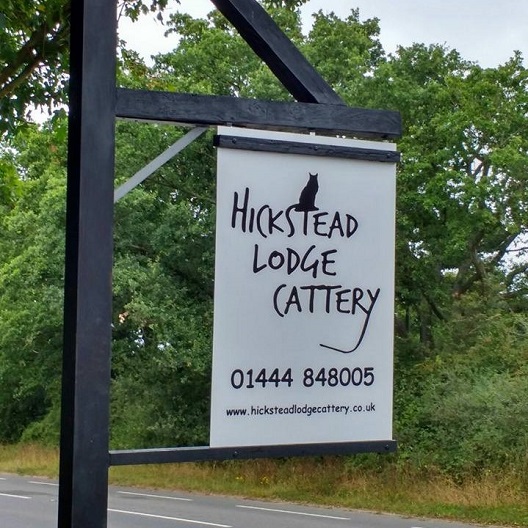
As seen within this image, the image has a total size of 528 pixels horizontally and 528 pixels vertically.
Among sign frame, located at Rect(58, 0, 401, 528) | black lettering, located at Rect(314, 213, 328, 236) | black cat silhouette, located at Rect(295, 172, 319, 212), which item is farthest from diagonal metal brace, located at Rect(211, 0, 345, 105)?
black lettering, located at Rect(314, 213, 328, 236)

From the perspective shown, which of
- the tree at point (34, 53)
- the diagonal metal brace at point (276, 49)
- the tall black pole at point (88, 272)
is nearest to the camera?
the tall black pole at point (88, 272)

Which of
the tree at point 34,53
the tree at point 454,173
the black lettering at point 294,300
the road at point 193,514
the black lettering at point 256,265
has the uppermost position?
the tree at point 454,173

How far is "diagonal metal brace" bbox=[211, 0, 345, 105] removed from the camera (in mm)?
3619

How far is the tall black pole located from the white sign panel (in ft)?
1.26

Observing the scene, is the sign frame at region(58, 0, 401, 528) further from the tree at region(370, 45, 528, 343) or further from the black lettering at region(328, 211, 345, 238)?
the tree at region(370, 45, 528, 343)

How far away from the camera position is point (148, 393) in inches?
1006

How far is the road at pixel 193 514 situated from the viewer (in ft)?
53.6

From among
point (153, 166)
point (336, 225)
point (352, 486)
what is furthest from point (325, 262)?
point (352, 486)

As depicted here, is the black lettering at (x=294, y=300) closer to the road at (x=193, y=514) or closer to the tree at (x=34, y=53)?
the tree at (x=34, y=53)

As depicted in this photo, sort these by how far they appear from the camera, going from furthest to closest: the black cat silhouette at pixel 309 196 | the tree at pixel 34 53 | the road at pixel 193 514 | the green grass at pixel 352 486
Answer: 1. the green grass at pixel 352 486
2. the road at pixel 193 514
3. the tree at pixel 34 53
4. the black cat silhouette at pixel 309 196

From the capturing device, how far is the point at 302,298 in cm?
350

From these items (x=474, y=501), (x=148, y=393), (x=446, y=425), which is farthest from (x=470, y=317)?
(x=148, y=393)

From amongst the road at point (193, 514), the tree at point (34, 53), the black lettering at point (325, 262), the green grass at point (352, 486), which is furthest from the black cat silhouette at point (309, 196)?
the green grass at point (352, 486)

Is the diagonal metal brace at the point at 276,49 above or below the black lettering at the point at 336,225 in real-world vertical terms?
above
